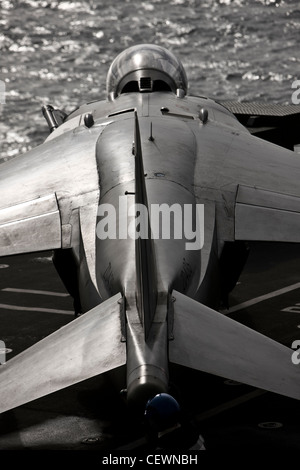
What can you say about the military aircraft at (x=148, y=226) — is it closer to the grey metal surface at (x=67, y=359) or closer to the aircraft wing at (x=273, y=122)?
the grey metal surface at (x=67, y=359)

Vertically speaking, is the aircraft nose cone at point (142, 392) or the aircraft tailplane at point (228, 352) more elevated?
the aircraft tailplane at point (228, 352)

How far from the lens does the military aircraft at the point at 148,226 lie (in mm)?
16219

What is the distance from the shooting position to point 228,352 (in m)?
16.5

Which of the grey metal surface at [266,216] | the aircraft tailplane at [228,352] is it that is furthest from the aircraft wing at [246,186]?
the aircraft tailplane at [228,352]

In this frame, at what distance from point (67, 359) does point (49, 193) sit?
26.0 feet

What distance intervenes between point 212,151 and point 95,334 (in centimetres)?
873

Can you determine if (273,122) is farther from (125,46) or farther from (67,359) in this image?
(125,46)

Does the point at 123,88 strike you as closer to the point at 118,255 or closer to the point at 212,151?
the point at 212,151

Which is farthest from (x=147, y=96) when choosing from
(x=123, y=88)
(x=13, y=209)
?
(x=13, y=209)

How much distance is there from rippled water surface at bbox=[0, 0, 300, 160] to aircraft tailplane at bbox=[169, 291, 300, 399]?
4557 cm

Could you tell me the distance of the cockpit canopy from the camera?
29.5 meters

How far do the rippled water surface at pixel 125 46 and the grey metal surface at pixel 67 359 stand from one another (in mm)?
45117

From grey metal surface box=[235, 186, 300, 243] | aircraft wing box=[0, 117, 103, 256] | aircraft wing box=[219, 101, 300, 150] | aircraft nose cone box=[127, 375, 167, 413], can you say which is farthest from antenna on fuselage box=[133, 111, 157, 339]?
aircraft wing box=[219, 101, 300, 150]

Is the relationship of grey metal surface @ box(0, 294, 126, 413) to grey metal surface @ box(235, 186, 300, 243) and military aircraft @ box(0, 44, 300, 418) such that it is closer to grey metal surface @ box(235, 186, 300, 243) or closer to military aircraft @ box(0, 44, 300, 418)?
military aircraft @ box(0, 44, 300, 418)
